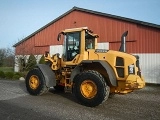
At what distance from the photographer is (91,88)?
8773 mm

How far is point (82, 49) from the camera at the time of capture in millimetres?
9727

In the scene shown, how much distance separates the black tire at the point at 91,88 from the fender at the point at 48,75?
5.41ft

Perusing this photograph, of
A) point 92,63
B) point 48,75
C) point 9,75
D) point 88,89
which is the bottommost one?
point 9,75

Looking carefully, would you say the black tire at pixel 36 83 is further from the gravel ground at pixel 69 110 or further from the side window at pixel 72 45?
the side window at pixel 72 45

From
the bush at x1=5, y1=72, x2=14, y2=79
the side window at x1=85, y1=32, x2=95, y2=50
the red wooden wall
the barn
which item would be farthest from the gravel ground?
the bush at x1=5, y1=72, x2=14, y2=79

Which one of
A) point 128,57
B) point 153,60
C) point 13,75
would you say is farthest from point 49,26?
point 128,57

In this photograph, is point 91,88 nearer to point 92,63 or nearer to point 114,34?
point 92,63

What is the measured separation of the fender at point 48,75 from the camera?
10.4 metres

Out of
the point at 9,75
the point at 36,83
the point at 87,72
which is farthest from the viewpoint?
the point at 9,75

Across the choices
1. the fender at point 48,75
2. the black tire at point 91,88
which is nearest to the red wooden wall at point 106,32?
the fender at point 48,75

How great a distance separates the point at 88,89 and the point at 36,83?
2936 mm

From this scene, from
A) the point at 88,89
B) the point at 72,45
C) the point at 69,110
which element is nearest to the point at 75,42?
the point at 72,45

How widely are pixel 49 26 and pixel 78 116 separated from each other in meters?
19.0

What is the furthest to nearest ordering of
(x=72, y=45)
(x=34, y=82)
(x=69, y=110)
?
1. (x=34, y=82)
2. (x=72, y=45)
3. (x=69, y=110)
